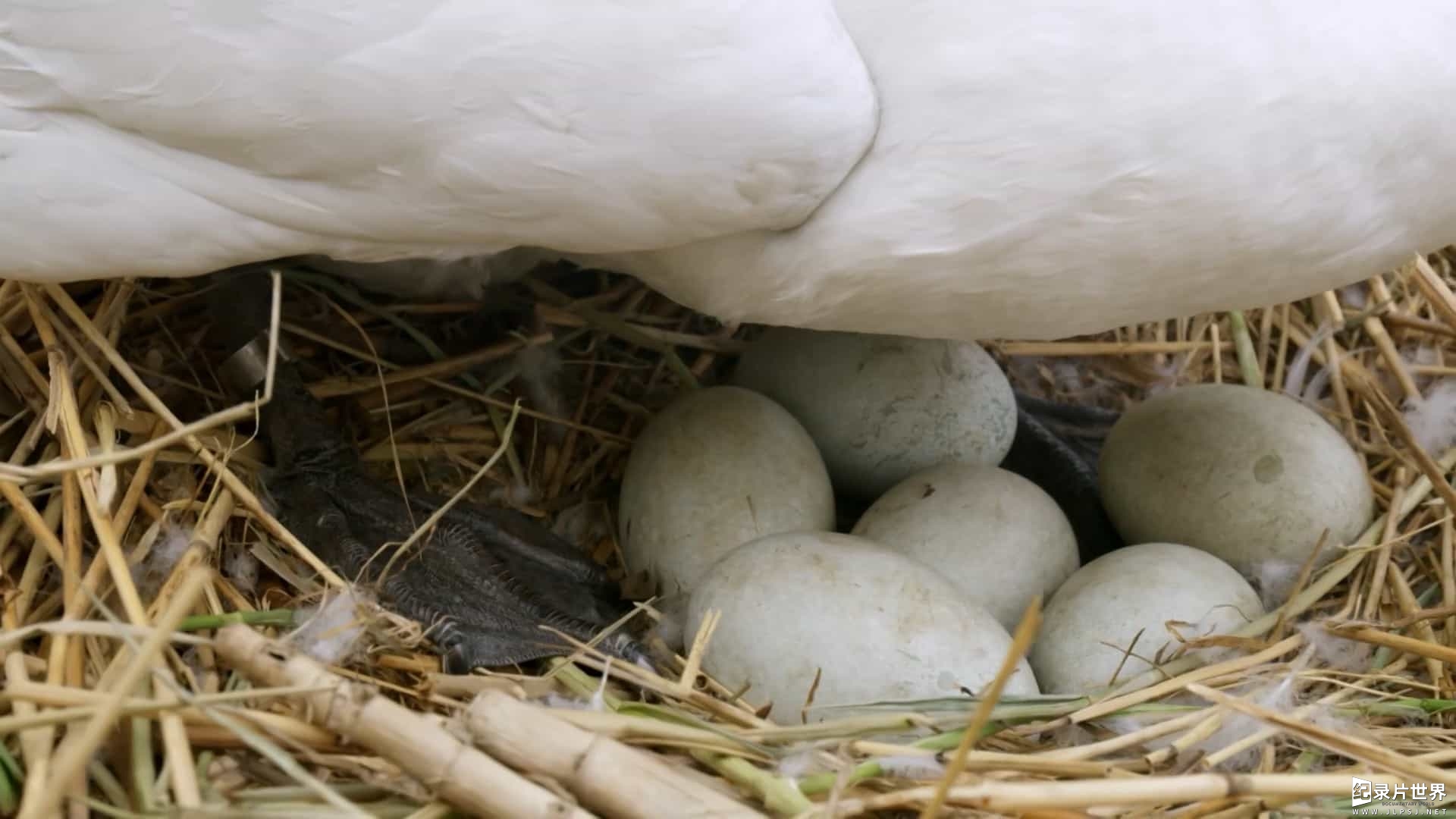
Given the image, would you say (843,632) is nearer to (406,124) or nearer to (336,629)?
(336,629)

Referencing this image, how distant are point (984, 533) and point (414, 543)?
44cm

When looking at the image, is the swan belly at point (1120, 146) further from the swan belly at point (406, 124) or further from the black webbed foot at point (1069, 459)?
the black webbed foot at point (1069, 459)

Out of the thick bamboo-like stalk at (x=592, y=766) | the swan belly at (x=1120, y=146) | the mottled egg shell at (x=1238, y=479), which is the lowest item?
the mottled egg shell at (x=1238, y=479)

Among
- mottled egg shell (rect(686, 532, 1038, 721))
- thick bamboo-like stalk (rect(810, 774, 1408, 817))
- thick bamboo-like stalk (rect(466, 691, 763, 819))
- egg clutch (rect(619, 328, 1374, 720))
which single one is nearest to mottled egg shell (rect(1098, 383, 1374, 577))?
egg clutch (rect(619, 328, 1374, 720))

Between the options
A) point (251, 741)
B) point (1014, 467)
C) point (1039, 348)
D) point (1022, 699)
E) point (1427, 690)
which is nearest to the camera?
point (251, 741)

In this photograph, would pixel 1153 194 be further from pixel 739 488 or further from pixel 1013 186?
pixel 739 488

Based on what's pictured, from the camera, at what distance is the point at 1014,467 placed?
124cm

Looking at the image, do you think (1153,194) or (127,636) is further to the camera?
(1153,194)

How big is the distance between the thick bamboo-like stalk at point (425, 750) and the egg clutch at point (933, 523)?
28 cm

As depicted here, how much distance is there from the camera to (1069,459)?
1.21 metres

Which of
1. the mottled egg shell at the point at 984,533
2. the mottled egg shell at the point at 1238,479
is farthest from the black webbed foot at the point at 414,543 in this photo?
the mottled egg shell at the point at 1238,479

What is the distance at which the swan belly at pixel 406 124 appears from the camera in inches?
25.8

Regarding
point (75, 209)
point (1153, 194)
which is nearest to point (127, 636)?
point (75, 209)

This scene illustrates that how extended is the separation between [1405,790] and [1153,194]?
36cm
